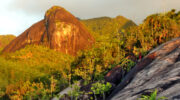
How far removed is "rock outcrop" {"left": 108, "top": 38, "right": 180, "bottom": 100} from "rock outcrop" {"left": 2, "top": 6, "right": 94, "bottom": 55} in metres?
80.5

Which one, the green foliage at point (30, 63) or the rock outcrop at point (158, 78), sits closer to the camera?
the rock outcrop at point (158, 78)

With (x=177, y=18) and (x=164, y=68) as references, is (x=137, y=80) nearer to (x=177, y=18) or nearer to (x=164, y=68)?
(x=164, y=68)

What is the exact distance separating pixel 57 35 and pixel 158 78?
304 feet

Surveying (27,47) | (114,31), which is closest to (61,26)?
(27,47)

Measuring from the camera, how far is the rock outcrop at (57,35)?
322 ft

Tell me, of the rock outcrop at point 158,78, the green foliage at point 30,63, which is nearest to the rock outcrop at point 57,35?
the green foliage at point 30,63

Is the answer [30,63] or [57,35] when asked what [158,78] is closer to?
[30,63]

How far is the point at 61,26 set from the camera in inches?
3986

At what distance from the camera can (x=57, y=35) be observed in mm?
98250

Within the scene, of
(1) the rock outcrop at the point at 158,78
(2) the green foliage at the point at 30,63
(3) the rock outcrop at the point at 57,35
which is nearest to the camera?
(1) the rock outcrop at the point at 158,78

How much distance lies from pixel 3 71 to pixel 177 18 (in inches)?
3145

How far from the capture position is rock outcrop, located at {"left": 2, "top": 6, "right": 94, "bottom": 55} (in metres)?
98.0

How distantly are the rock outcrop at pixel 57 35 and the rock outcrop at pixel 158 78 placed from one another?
8047cm

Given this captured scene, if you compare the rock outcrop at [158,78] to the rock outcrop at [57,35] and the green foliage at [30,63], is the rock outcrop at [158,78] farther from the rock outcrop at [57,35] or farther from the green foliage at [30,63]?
the rock outcrop at [57,35]
